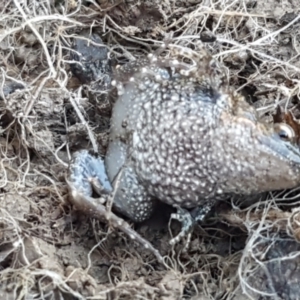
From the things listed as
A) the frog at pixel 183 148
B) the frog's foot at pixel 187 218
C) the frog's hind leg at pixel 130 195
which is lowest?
the frog's foot at pixel 187 218

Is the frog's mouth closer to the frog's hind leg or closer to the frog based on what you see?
the frog

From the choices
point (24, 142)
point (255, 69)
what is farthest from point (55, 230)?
point (255, 69)

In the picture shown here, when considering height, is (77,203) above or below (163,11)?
below

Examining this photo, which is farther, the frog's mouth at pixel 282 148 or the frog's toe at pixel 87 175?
the frog's toe at pixel 87 175

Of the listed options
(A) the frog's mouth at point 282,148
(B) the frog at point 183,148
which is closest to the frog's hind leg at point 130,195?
(B) the frog at point 183,148

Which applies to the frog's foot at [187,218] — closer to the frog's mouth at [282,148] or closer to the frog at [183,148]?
the frog at [183,148]

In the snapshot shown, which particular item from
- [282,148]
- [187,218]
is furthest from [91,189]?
[282,148]

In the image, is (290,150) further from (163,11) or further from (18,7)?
(18,7)

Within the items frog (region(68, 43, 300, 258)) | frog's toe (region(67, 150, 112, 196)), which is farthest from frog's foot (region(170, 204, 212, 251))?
frog's toe (region(67, 150, 112, 196))
